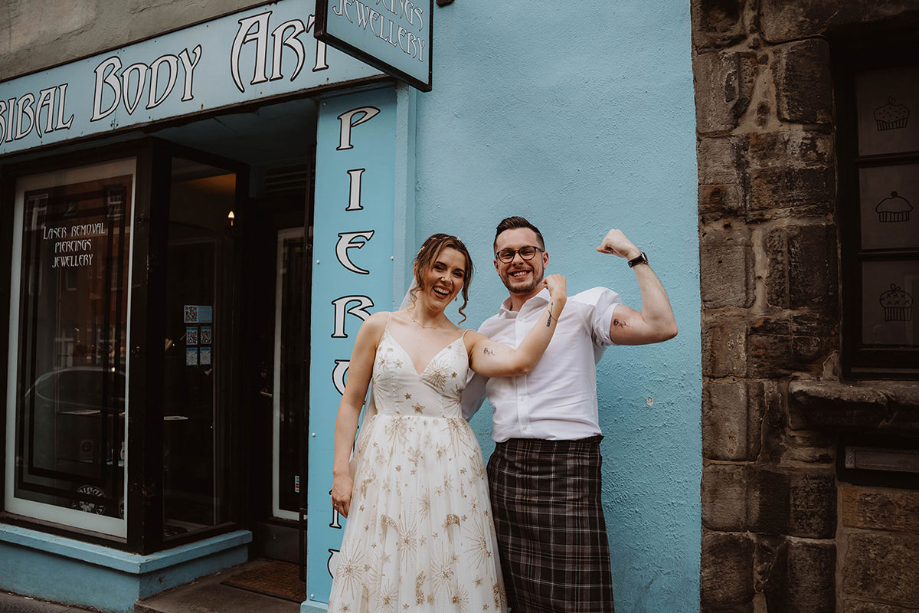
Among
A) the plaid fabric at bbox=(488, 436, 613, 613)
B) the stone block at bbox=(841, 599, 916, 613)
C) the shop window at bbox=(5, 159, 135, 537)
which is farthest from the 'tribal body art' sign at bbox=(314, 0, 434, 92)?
the stone block at bbox=(841, 599, 916, 613)

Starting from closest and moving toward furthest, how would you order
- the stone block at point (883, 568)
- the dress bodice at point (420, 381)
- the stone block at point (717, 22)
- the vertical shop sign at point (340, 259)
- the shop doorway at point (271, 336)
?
the stone block at point (883, 568) < the dress bodice at point (420, 381) < the stone block at point (717, 22) < the vertical shop sign at point (340, 259) < the shop doorway at point (271, 336)

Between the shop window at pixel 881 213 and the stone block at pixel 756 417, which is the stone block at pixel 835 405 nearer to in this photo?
the stone block at pixel 756 417

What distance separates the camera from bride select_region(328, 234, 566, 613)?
2404 millimetres

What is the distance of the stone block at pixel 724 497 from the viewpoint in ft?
8.73

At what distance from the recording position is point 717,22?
282 centimetres

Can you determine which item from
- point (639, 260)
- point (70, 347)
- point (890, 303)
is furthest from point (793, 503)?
point (70, 347)

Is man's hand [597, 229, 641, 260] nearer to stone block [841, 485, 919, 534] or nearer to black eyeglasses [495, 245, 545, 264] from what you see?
black eyeglasses [495, 245, 545, 264]

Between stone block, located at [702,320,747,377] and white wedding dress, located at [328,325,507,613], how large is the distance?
1.06 metres

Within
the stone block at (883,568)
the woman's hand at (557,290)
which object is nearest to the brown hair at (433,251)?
the woman's hand at (557,290)

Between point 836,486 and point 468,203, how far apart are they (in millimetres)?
2120

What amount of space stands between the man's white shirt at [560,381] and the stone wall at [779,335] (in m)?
0.56

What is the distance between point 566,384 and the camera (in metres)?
2.51

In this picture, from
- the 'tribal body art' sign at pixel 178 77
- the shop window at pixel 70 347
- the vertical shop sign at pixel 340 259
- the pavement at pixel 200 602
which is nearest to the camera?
the vertical shop sign at pixel 340 259

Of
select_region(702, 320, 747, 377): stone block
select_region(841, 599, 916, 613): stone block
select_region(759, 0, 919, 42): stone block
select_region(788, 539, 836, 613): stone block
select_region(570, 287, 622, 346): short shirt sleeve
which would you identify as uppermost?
select_region(759, 0, 919, 42): stone block
